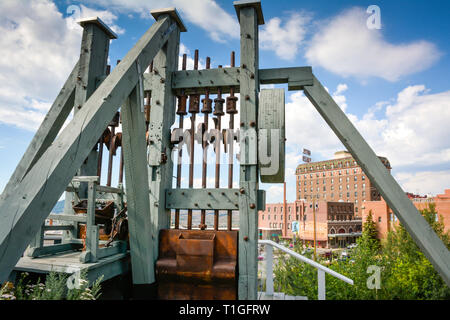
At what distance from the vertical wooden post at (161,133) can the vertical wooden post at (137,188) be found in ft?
0.61

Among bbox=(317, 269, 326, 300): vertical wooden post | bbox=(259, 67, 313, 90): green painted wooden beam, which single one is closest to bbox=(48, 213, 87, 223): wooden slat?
bbox=(259, 67, 313, 90): green painted wooden beam

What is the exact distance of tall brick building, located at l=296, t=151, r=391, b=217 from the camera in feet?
215

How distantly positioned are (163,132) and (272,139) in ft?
4.01

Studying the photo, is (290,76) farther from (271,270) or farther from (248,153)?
(271,270)

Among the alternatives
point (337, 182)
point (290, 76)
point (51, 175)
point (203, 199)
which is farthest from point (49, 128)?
point (337, 182)

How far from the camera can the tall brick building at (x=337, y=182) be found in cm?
6544

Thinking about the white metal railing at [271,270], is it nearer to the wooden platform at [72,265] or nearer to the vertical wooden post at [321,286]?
the vertical wooden post at [321,286]

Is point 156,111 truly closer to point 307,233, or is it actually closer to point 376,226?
point 376,226

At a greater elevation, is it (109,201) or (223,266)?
(109,201)

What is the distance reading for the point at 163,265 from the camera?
9.89 feet

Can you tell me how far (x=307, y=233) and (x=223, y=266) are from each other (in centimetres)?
5406

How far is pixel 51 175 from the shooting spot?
1521mm

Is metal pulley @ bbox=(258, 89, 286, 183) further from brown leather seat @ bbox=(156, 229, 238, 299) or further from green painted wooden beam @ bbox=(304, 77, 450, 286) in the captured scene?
brown leather seat @ bbox=(156, 229, 238, 299)
